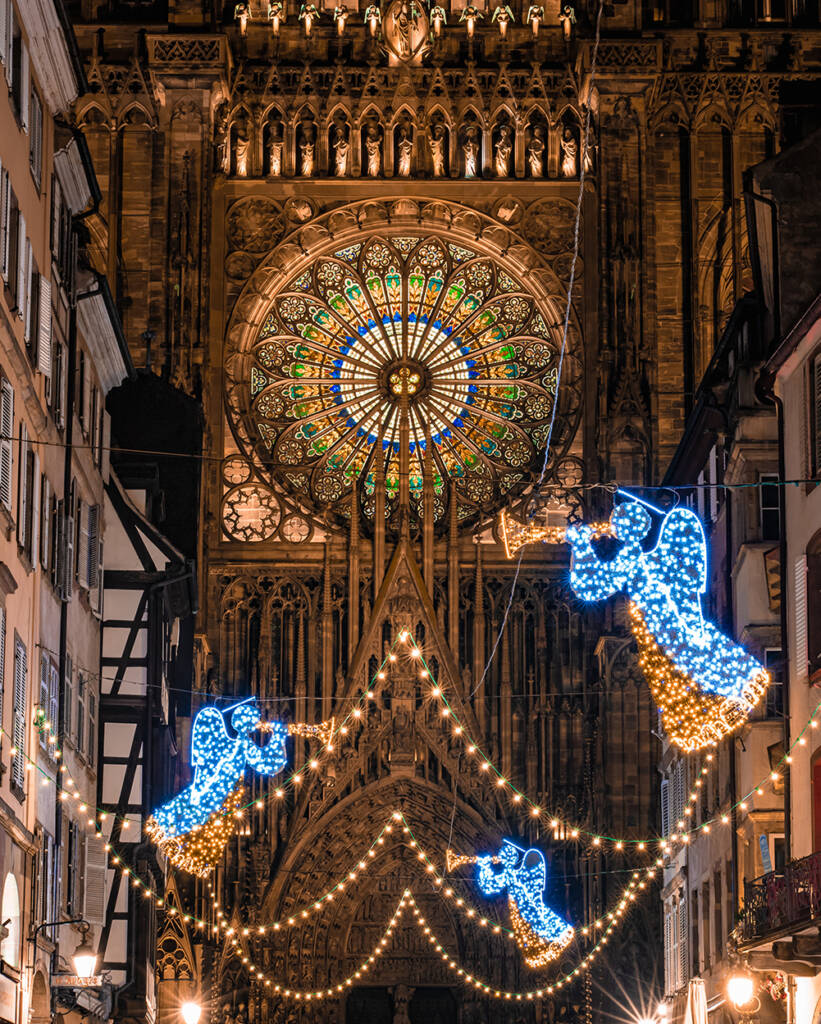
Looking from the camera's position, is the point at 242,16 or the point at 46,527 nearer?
the point at 46,527

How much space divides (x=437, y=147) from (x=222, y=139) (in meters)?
4.82

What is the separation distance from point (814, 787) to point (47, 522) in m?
10.1

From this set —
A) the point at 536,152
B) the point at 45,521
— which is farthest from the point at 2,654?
the point at 536,152

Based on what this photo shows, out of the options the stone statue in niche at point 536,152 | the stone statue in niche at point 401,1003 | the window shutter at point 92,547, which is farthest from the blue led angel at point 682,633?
the stone statue in niche at point 536,152

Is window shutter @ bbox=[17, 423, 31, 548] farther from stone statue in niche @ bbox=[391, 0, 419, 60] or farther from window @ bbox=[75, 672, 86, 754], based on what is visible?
stone statue in niche @ bbox=[391, 0, 419, 60]

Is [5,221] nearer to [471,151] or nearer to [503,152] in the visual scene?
[471,151]

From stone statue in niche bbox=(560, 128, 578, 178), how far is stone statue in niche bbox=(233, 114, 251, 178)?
7.07 m

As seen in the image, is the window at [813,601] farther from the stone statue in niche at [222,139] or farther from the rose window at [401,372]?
the stone statue in niche at [222,139]

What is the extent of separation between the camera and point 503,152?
51.8m

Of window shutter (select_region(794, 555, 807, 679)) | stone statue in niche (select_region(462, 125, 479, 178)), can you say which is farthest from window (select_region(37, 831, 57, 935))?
stone statue in niche (select_region(462, 125, 479, 178))

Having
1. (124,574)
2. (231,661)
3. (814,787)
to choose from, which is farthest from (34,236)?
(231,661)

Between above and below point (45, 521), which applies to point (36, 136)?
above

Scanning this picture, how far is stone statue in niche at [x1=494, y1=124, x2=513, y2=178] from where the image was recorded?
51.7 m

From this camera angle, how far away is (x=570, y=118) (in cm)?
5191
